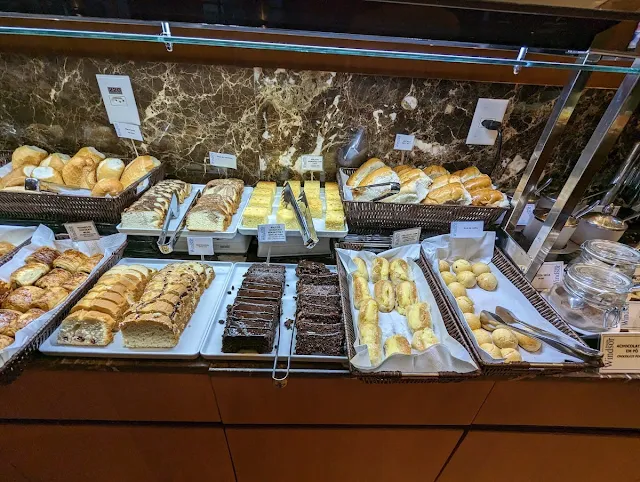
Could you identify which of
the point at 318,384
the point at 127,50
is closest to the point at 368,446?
the point at 318,384

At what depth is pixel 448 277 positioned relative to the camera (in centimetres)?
188

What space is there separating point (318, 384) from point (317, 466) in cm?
69

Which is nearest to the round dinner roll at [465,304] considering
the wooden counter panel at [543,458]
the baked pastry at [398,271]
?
the baked pastry at [398,271]

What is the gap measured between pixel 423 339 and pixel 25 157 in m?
2.32

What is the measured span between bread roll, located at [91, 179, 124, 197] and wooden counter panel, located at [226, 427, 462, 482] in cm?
133

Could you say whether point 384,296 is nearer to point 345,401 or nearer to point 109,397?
point 345,401

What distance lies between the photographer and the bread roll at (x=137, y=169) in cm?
206

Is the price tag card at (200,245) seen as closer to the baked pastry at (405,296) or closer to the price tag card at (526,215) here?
the baked pastry at (405,296)

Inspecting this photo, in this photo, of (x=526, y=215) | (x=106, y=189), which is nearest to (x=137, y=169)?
(x=106, y=189)

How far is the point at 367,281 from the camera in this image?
74.2 inches

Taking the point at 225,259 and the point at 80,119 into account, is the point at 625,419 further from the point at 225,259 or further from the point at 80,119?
the point at 80,119

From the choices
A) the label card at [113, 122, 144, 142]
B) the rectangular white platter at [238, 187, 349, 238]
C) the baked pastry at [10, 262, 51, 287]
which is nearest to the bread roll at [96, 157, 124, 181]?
the label card at [113, 122, 144, 142]

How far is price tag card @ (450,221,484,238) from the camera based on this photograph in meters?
1.92

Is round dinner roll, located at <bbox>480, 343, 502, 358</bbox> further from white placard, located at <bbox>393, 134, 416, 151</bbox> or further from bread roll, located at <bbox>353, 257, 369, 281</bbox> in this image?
white placard, located at <bbox>393, 134, 416, 151</bbox>
